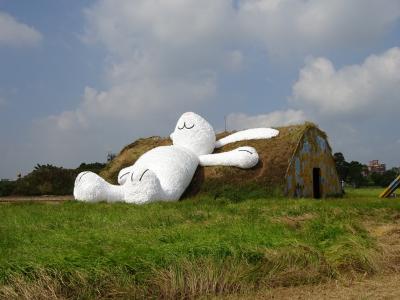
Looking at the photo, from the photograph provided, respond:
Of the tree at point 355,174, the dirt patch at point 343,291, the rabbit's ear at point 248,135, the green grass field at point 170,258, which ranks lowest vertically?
the dirt patch at point 343,291

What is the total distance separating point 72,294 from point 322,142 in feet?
39.9

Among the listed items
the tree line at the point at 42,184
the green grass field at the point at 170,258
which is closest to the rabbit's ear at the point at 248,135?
the green grass field at the point at 170,258

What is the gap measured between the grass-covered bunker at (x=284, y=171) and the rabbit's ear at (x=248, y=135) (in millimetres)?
196

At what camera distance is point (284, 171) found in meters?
13.5

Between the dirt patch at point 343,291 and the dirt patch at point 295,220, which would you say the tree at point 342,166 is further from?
the dirt patch at point 343,291

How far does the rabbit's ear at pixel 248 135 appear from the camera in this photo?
48.4 ft

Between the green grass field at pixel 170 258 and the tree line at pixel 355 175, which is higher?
the tree line at pixel 355 175

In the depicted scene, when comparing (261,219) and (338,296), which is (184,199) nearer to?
(261,219)

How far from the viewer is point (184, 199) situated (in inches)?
523

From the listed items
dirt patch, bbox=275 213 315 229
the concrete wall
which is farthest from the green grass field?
the concrete wall

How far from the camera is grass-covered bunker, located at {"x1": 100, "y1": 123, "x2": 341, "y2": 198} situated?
13391 mm

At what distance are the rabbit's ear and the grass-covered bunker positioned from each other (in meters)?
0.20

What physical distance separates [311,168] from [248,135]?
2.11 m

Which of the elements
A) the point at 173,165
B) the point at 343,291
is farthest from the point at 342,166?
the point at 343,291
